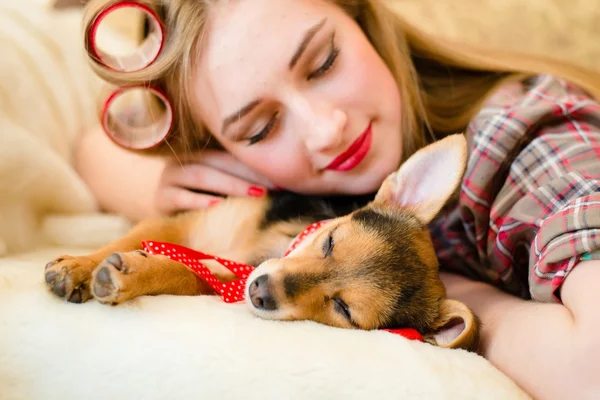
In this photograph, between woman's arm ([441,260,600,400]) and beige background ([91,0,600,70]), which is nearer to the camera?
woman's arm ([441,260,600,400])

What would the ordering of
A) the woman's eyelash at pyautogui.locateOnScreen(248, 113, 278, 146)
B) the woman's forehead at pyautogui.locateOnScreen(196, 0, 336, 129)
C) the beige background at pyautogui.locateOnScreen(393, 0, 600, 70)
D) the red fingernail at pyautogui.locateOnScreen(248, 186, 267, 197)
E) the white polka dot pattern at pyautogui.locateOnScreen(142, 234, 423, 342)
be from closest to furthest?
1. the white polka dot pattern at pyautogui.locateOnScreen(142, 234, 423, 342)
2. the woman's forehead at pyautogui.locateOnScreen(196, 0, 336, 129)
3. the woman's eyelash at pyautogui.locateOnScreen(248, 113, 278, 146)
4. the red fingernail at pyautogui.locateOnScreen(248, 186, 267, 197)
5. the beige background at pyautogui.locateOnScreen(393, 0, 600, 70)

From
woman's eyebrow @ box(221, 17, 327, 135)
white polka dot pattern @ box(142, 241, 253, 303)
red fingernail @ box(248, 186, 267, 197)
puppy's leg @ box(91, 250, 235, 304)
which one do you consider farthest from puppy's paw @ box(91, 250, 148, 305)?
red fingernail @ box(248, 186, 267, 197)

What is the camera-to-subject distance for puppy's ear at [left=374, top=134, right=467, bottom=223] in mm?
1365

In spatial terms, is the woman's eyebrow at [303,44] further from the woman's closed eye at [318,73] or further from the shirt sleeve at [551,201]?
the shirt sleeve at [551,201]

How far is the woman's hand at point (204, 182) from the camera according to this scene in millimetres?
1831

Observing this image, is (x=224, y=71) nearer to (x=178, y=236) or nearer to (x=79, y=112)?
(x=178, y=236)

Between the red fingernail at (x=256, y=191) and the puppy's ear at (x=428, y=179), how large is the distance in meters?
0.42

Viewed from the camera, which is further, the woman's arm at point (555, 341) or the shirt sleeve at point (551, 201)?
the shirt sleeve at point (551, 201)

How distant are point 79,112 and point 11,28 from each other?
0.39m

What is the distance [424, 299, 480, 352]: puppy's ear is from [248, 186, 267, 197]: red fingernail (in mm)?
716

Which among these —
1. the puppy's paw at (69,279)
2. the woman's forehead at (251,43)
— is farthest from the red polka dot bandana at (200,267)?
the woman's forehead at (251,43)

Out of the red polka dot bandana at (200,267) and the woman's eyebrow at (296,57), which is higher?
the woman's eyebrow at (296,57)

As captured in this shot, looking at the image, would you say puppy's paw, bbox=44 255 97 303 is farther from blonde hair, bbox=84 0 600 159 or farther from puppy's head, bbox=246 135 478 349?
blonde hair, bbox=84 0 600 159

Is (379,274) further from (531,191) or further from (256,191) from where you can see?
(256,191)
